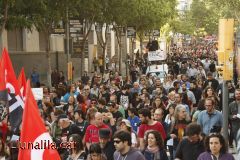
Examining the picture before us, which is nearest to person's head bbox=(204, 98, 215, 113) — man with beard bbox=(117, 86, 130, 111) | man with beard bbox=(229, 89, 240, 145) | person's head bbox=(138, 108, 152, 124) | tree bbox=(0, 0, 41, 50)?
person's head bbox=(138, 108, 152, 124)

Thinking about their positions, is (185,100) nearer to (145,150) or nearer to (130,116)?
(130,116)

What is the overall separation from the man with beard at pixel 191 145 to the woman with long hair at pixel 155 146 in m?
0.28

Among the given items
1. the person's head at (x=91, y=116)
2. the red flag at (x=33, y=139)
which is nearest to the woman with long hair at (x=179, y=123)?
the person's head at (x=91, y=116)

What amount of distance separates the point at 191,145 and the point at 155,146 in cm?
51

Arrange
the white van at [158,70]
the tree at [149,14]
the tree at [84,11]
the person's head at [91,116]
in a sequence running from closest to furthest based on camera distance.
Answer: the person's head at [91,116] < the tree at [84,11] < the white van at [158,70] < the tree at [149,14]

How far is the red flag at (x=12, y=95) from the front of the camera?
32.3 ft

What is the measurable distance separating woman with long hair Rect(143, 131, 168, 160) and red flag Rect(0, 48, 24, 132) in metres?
2.91

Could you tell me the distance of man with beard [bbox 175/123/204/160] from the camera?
25.7 ft

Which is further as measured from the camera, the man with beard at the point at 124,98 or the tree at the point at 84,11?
the tree at the point at 84,11

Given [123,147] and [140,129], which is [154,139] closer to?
[123,147]

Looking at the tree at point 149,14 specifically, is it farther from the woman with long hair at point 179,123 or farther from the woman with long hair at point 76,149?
the woman with long hair at point 76,149

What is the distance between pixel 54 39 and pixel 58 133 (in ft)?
90.4

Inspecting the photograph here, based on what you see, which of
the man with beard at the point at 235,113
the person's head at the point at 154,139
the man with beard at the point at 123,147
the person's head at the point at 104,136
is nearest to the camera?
the man with beard at the point at 123,147

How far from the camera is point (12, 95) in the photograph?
10156 mm
